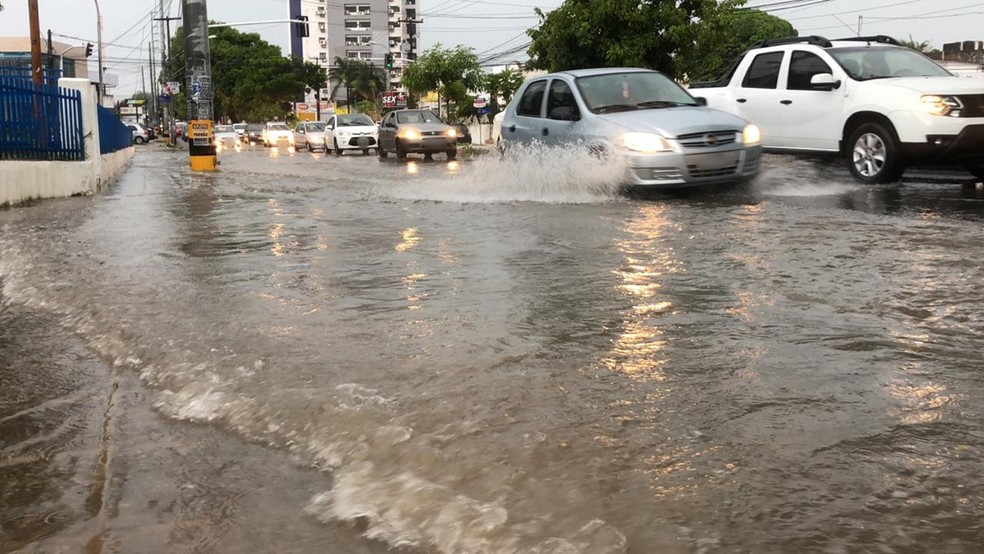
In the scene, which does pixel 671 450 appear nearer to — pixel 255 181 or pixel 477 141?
pixel 255 181

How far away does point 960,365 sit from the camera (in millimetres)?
3662

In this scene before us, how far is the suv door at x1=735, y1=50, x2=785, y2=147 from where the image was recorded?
38.6ft

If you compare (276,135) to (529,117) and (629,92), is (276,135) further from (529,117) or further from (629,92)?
(629,92)

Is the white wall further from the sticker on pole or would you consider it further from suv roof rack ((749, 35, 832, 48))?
suv roof rack ((749, 35, 832, 48))

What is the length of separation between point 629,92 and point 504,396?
8.27 metres

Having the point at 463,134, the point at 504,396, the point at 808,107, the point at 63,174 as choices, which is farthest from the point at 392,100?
the point at 504,396

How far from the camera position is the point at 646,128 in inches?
392

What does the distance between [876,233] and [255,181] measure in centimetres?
1159

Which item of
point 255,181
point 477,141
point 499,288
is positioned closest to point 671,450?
point 499,288

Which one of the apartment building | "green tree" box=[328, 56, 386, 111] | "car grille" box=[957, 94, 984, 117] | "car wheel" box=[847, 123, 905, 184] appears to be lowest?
"car wheel" box=[847, 123, 905, 184]

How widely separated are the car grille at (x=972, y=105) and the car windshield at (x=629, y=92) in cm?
276

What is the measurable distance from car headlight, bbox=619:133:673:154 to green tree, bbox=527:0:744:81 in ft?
44.0

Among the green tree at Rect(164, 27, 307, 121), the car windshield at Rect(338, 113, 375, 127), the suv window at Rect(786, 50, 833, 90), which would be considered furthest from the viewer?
the green tree at Rect(164, 27, 307, 121)

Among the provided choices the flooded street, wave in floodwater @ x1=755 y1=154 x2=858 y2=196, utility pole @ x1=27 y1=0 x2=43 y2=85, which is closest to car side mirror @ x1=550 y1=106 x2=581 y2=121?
wave in floodwater @ x1=755 y1=154 x2=858 y2=196
